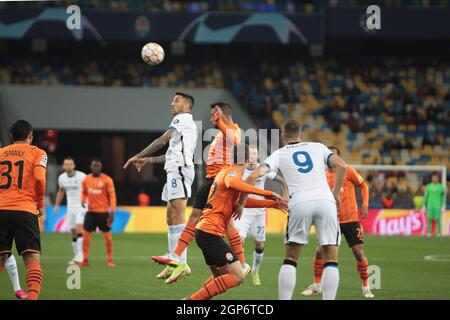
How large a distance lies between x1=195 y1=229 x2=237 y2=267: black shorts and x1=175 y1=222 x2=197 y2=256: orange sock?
1930mm

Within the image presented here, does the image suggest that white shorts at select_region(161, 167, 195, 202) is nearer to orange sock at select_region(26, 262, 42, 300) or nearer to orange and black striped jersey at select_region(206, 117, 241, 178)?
orange and black striped jersey at select_region(206, 117, 241, 178)

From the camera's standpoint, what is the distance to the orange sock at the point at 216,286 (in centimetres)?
1080

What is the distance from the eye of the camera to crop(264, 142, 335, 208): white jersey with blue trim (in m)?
10.6

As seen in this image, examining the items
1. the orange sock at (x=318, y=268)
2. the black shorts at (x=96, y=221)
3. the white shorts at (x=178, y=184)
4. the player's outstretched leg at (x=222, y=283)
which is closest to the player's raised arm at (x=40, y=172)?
the player's outstretched leg at (x=222, y=283)

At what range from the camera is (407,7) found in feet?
126

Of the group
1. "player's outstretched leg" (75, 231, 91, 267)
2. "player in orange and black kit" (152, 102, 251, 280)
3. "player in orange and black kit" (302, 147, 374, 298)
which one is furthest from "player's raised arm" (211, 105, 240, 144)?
"player's outstretched leg" (75, 231, 91, 267)

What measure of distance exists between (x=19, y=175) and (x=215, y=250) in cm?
Answer: 262

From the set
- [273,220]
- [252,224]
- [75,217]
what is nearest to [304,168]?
[252,224]

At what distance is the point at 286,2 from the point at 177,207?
27560 mm

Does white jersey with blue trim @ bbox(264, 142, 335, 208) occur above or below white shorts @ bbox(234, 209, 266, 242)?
below
